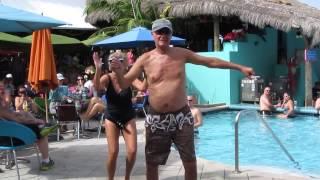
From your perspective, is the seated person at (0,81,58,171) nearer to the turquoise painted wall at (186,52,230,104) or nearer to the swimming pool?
the swimming pool

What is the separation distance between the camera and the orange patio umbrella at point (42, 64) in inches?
390

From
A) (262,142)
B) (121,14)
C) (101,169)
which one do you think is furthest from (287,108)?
(101,169)

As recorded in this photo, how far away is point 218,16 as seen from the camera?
1839cm

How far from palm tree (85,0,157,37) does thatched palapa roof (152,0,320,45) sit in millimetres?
836

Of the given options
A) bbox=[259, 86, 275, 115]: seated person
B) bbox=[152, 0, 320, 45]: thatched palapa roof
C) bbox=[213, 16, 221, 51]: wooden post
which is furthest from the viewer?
bbox=[213, 16, 221, 51]: wooden post

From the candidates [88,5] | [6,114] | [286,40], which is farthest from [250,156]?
[88,5]

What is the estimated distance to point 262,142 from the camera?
12031 millimetres

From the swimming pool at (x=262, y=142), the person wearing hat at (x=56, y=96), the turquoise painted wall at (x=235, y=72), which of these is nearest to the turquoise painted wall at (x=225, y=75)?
the turquoise painted wall at (x=235, y=72)

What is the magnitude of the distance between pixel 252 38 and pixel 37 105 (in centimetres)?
1047

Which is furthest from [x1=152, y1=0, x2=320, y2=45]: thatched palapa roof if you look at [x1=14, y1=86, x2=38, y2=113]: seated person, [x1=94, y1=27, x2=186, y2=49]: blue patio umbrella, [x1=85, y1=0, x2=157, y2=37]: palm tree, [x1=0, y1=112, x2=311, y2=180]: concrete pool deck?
[x1=0, y1=112, x2=311, y2=180]: concrete pool deck

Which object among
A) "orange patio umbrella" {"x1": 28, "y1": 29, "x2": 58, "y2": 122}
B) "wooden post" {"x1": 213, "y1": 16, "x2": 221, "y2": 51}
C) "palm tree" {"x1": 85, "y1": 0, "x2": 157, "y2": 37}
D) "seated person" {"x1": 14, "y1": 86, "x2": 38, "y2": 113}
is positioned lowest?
"seated person" {"x1": 14, "y1": 86, "x2": 38, "y2": 113}

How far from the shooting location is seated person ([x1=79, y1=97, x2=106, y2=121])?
440 inches

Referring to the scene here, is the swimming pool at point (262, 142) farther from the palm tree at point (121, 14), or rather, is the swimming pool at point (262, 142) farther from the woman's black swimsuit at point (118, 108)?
the palm tree at point (121, 14)

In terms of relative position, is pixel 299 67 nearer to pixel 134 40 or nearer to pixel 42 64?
pixel 134 40
